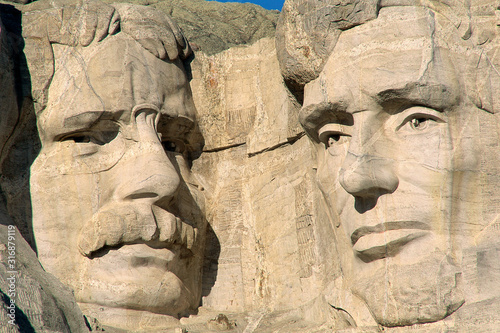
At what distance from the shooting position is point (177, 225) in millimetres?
6949

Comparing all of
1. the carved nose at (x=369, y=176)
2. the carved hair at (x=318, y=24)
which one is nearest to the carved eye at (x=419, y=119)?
the carved nose at (x=369, y=176)

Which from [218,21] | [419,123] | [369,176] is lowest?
[369,176]

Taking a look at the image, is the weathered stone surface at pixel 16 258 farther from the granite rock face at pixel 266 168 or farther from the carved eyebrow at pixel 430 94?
the carved eyebrow at pixel 430 94

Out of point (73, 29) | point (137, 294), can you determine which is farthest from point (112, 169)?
point (73, 29)

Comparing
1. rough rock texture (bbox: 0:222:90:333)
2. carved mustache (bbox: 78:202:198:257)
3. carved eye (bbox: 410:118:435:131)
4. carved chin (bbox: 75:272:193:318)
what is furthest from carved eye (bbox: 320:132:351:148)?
rough rock texture (bbox: 0:222:90:333)

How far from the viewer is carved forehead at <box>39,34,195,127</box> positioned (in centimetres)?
701

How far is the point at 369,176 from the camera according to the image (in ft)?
20.0

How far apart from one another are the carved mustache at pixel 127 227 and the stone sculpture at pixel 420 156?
1284 mm

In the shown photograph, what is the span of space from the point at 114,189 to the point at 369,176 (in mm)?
1836

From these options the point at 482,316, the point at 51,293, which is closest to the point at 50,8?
the point at 51,293

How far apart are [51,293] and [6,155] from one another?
1338 mm

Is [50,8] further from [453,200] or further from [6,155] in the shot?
[453,200]

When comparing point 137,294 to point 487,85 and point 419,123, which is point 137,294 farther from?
point 487,85

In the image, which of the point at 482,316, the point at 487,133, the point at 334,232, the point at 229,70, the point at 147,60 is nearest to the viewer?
the point at 482,316
